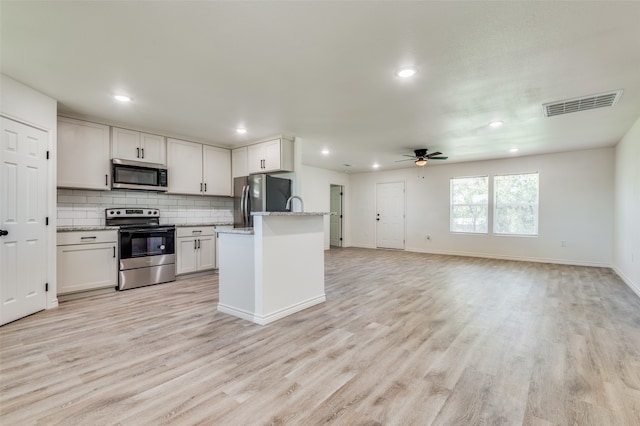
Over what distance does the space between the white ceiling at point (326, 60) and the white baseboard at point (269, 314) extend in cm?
236

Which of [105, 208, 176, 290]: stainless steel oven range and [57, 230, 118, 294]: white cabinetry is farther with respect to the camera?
[105, 208, 176, 290]: stainless steel oven range

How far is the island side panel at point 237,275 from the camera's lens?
10.0 ft

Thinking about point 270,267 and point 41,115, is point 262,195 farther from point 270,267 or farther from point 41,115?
point 41,115

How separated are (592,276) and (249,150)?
6485 millimetres

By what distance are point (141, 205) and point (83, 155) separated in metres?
1.10

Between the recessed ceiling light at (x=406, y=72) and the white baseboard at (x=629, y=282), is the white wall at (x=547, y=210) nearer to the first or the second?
the white baseboard at (x=629, y=282)

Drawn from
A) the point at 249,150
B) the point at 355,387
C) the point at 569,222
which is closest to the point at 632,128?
the point at 569,222

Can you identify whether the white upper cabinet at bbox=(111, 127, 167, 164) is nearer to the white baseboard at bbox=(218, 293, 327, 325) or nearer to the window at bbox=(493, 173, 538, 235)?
the white baseboard at bbox=(218, 293, 327, 325)

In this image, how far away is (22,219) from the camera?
3.06m

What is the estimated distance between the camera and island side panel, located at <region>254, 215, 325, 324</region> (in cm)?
295

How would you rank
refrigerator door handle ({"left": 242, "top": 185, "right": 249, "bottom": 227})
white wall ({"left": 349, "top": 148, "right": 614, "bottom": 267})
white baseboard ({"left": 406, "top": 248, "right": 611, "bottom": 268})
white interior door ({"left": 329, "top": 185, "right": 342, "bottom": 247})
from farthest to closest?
white interior door ({"left": 329, "top": 185, "right": 342, "bottom": 247}), white baseboard ({"left": 406, "top": 248, "right": 611, "bottom": 268}), white wall ({"left": 349, "top": 148, "right": 614, "bottom": 267}), refrigerator door handle ({"left": 242, "top": 185, "right": 249, "bottom": 227})

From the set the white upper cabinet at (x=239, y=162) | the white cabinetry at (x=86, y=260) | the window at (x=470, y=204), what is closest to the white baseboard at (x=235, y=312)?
the white cabinetry at (x=86, y=260)

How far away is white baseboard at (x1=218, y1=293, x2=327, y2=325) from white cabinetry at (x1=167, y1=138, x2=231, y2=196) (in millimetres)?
2630

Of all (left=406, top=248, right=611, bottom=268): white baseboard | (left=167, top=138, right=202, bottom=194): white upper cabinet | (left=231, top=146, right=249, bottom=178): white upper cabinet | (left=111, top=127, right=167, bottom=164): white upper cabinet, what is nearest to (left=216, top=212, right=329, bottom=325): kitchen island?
(left=167, top=138, right=202, bottom=194): white upper cabinet
